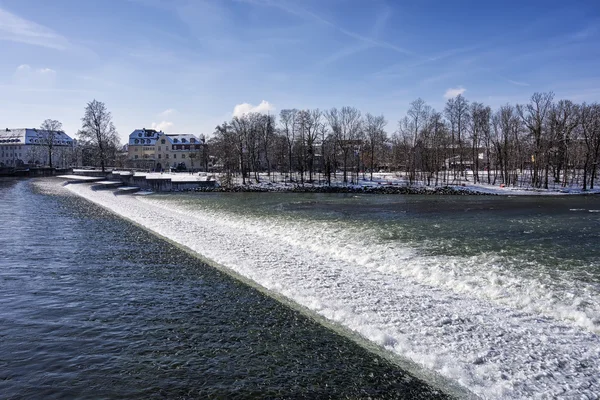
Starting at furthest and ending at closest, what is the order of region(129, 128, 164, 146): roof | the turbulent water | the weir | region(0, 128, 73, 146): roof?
region(0, 128, 73, 146): roof
region(129, 128, 164, 146): roof
the weir
the turbulent water

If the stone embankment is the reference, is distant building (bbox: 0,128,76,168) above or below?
above

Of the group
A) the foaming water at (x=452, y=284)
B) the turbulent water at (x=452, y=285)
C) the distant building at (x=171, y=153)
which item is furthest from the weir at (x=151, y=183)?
the distant building at (x=171, y=153)

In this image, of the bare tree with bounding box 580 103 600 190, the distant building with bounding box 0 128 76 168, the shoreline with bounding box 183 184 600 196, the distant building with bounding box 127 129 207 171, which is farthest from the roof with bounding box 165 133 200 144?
the bare tree with bounding box 580 103 600 190

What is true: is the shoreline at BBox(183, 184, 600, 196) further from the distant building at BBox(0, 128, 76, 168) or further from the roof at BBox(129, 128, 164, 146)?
the distant building at BBox(0, 128, 76, 168)

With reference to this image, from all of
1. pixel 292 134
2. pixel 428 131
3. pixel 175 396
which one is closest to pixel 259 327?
pixel 175 396

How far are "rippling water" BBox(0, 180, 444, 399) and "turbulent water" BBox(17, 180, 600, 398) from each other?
119 centimetres

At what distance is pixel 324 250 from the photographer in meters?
18.5

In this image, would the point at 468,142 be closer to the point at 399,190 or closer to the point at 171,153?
the point at 399,190

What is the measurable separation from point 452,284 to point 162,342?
355 inches

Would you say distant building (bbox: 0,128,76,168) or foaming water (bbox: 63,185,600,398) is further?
distant building (bbox: 0,128,76,168)

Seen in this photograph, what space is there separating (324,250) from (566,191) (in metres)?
52.7

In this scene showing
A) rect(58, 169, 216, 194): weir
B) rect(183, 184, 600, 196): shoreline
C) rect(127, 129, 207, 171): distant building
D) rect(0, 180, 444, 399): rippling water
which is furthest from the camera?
rect(127, 129, 207, 171): distant building

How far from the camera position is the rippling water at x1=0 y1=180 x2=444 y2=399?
22.9 feet

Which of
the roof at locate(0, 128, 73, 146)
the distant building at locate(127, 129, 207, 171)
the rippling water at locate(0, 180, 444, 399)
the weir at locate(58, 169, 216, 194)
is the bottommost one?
the rippling water at locate(0, 180, 444, 399)
